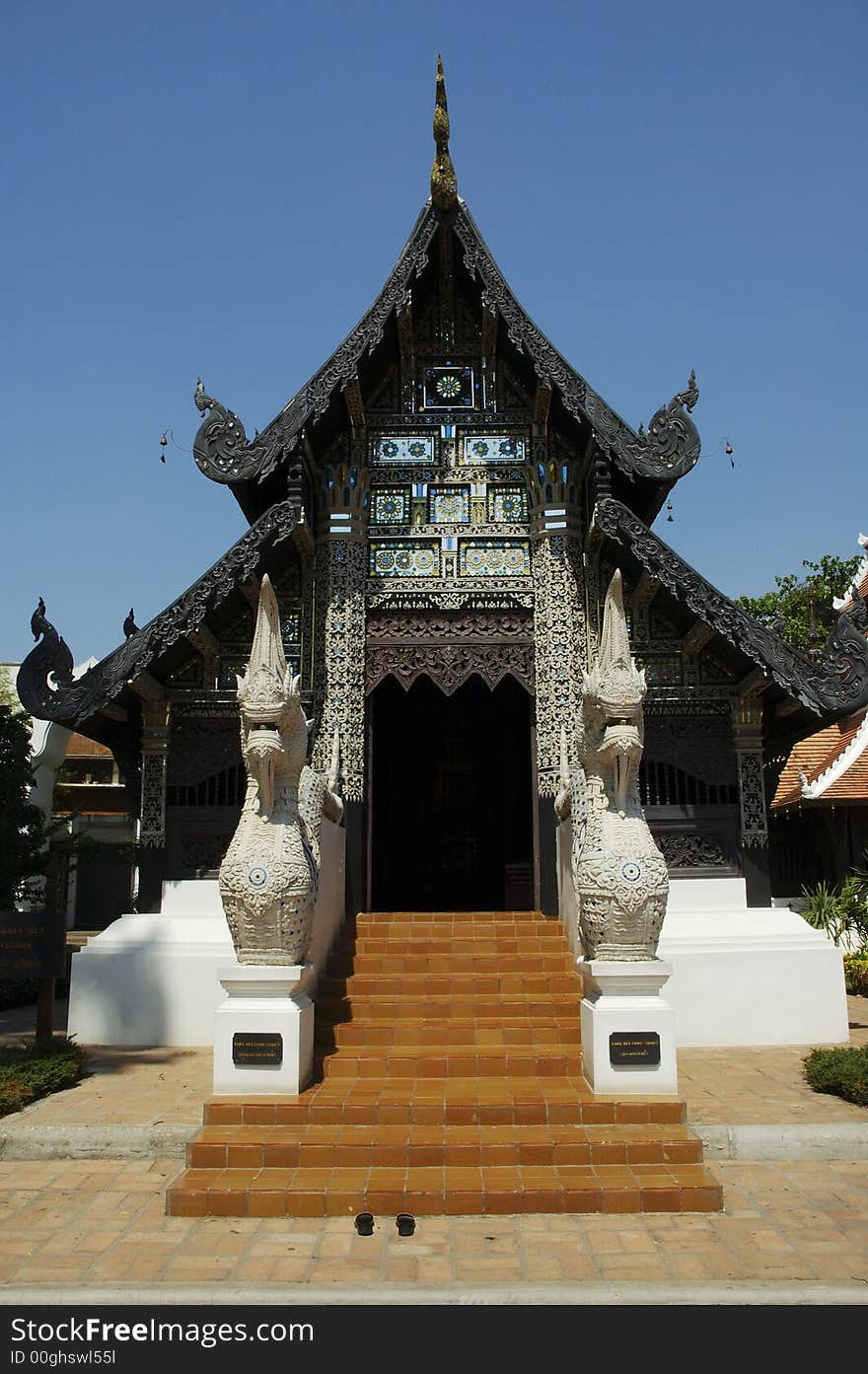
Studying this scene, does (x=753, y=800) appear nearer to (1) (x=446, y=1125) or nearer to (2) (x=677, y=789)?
(2) (x=677, y=789)

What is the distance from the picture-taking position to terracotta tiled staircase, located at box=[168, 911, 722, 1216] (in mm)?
4082

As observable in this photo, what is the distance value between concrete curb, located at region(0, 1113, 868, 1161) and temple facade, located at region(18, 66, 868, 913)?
300cm

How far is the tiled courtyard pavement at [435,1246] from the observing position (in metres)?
3.42

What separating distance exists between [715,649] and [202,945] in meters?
4.59

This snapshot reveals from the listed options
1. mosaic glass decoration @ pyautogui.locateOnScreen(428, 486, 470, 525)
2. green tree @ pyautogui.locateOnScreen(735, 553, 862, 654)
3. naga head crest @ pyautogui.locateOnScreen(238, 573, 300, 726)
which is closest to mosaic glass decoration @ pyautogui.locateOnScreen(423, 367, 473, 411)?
mosaic glass decoration @ pyautogui.locateOnScreen(428, 486, 470, 525)

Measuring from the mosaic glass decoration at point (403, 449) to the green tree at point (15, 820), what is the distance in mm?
4044

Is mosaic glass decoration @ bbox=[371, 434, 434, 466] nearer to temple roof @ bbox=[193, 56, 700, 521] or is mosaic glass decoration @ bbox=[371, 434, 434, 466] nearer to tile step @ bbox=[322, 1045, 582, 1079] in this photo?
temple roof @ bbox=[193, 56, 700, 521]

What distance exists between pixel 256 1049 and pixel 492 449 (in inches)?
220

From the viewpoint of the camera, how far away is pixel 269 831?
17.1ft

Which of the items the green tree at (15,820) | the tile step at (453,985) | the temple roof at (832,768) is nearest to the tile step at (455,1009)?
the tile step at (453,985)

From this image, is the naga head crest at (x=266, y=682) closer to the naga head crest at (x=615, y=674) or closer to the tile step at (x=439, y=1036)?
the naga head crest at (x=615, y=674)

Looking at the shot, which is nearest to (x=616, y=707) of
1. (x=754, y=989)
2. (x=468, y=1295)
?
(x=468, y=1295)

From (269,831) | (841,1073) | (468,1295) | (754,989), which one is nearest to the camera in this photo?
(468,1295)
